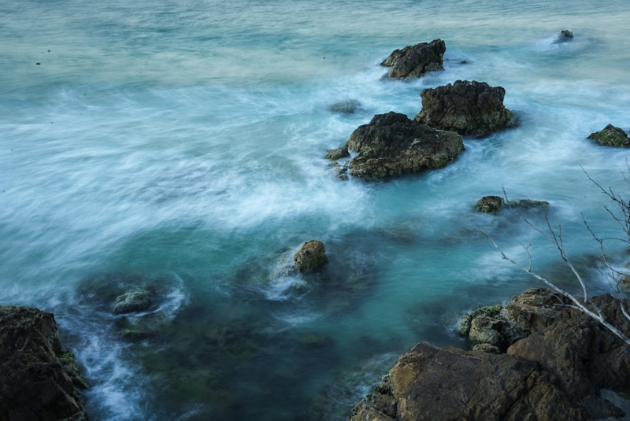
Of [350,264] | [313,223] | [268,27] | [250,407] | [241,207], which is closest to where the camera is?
[250,407]

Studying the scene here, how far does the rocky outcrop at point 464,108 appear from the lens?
707 inches

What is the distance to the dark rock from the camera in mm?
13711

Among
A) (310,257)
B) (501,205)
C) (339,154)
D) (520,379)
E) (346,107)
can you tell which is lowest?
(501,205)

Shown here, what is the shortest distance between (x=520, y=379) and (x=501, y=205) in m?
7.79

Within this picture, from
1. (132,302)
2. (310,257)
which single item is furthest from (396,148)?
(132,302)

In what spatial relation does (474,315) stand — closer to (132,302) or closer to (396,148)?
(132,302)

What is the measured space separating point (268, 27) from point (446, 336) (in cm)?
2891

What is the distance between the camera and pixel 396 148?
15898 millimetres

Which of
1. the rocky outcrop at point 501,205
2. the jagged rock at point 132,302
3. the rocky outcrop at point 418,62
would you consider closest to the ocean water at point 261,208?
the jagged rock at point 132,302

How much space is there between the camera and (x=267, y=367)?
9336 millimetres

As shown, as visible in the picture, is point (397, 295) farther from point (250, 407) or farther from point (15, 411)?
point (15, 411)

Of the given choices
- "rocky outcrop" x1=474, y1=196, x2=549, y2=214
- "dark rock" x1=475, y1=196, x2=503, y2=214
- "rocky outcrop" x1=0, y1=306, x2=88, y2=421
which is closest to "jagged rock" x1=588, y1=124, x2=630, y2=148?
"rocky outcrop" x1=474, y1=196, x2=549, y2=214

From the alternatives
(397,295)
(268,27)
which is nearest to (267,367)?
(397,295)

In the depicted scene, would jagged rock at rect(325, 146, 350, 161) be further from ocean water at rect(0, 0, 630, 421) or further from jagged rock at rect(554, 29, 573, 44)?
jagged rock at rect(554, 29, 573, 44)
